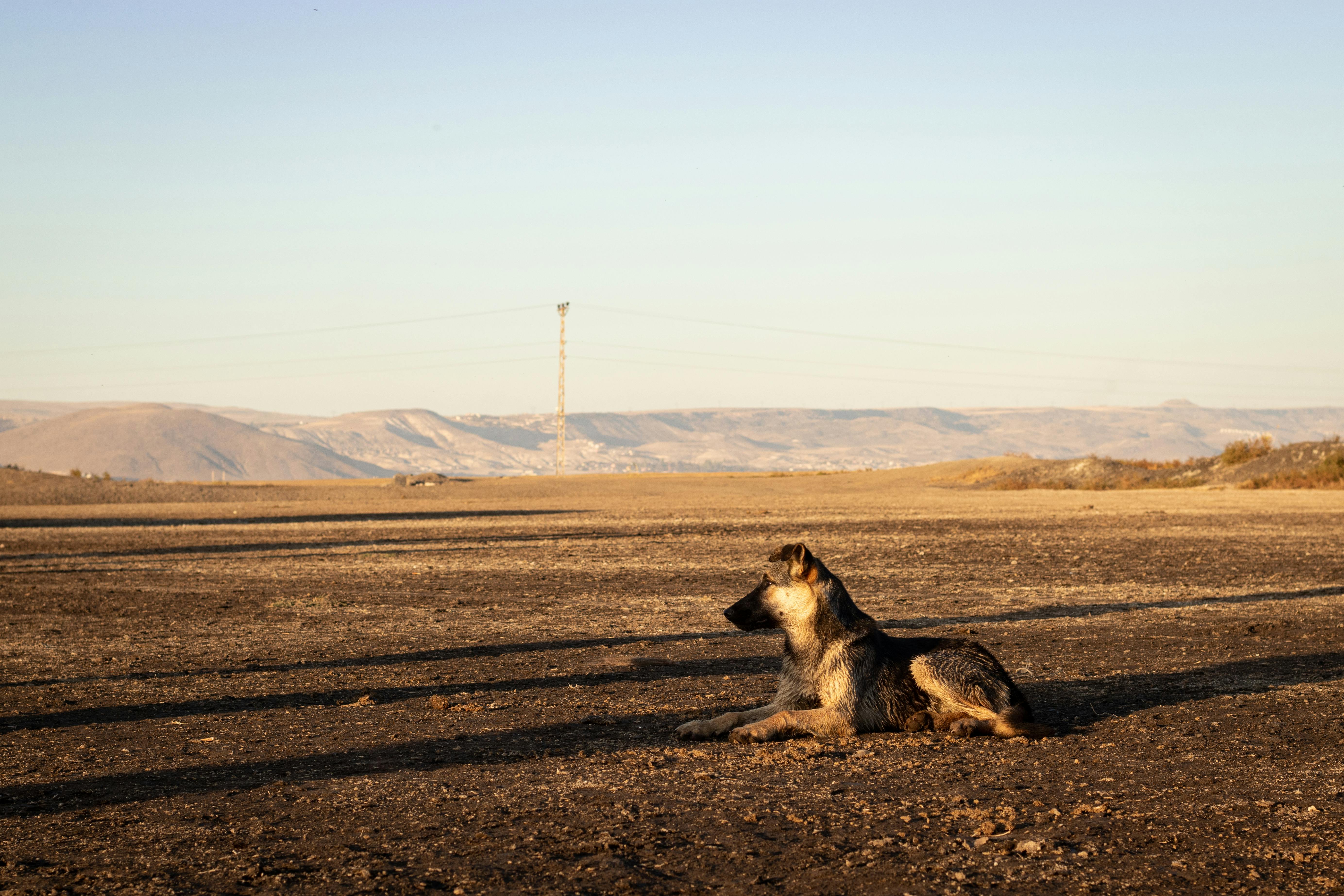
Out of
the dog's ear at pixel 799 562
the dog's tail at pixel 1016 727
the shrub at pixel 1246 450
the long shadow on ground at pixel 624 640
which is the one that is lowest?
the long shadow on ground at pixel 624 640

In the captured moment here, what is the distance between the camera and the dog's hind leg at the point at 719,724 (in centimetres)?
679

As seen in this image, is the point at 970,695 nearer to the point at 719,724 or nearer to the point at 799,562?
the point at 799,562

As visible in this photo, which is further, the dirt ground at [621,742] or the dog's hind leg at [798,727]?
the dog's hind leg at [798,727]

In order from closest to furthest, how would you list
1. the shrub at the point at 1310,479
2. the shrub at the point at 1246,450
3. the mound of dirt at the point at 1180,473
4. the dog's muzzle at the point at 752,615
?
the dog's muzzle at the point at 752,615, the shrub at the point at 1310,479, the mound of dirt at the point at 1180,473, the shrub at the point at 1246,450

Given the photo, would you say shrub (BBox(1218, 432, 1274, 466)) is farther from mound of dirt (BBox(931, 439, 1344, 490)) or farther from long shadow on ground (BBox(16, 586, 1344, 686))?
long shadow on ground (BBox(16, 586, 1344, 686))

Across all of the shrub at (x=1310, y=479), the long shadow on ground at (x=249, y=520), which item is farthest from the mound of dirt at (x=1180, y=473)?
the long shadow on ground at (x=249, y=520)

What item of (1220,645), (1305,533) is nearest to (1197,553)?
(1305,533)

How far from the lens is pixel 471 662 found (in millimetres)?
9930

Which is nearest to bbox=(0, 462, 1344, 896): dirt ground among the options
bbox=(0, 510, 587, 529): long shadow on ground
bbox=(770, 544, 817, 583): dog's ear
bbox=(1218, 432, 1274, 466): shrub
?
bbox=(770, 544, 817, 583): dog's ear

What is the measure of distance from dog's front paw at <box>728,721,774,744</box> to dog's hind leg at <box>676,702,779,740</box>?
3.9 inches

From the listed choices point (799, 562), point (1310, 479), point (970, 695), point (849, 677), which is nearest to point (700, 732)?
point (849, 677)

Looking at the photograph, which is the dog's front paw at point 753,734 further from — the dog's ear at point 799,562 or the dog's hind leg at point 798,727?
the dog's ear at point 799,562

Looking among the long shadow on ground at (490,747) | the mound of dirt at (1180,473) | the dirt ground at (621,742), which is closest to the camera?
the dirt ground at (621,742)

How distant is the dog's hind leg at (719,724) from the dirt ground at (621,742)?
0.41 ft
